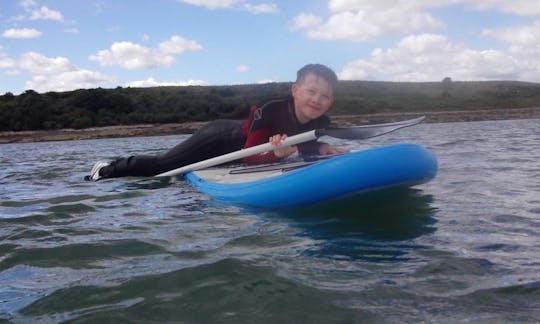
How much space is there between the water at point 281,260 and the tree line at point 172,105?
27.6m

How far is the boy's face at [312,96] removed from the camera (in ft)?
19.1

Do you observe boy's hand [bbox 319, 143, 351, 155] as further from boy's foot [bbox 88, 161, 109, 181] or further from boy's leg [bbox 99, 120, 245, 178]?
boy's foot [bbox 88, 161, 109, 181]

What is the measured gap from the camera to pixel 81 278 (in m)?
3.09

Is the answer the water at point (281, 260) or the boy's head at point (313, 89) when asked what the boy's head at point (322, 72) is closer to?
the boy's head at point (313, 89)

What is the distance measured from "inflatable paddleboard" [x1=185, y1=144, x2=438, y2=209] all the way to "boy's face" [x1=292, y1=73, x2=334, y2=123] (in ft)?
3.39

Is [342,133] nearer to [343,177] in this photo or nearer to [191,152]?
[343,177]

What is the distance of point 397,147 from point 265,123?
6.90 ft

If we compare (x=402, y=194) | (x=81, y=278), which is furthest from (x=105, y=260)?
(x=402, y=194)

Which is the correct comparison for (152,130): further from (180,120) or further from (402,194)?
(402,194)

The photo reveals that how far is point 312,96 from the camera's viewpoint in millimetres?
5898

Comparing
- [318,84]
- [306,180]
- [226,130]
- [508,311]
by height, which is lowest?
[508,311]

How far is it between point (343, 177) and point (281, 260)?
152 centimetres

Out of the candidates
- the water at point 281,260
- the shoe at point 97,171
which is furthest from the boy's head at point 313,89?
the shoe at point 97,171

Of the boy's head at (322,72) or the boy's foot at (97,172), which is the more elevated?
the boy's head at (322,72)
